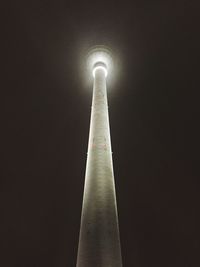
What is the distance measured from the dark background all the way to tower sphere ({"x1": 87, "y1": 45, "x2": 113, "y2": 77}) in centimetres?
35

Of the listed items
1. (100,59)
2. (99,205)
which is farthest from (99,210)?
(100,59)

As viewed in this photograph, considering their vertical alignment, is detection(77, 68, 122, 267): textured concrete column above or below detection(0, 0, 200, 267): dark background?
below

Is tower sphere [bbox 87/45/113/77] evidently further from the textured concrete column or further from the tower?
the textured concrete column

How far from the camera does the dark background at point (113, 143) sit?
511 inches

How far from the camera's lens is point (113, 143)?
16.4 meters

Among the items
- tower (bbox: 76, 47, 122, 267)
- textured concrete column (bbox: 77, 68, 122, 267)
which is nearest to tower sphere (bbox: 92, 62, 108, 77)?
tower (bbox: 76, 47, 122, 267)

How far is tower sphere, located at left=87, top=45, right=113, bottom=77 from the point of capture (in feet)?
43.6

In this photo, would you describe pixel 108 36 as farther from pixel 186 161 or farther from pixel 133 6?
pixel 186 161

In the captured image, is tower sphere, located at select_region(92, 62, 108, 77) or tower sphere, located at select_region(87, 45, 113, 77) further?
tower sphere, located at select_region(92, 62, 108, 77)

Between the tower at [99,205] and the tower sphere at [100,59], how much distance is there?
5 cm

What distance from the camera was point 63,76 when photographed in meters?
14.1

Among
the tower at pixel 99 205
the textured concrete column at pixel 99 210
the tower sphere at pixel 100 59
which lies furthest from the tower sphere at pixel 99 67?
the textured concrete column at pixel 99 210

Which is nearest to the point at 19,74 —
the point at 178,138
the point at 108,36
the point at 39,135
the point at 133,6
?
the point at 39,135

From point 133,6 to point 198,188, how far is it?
10628 mm
